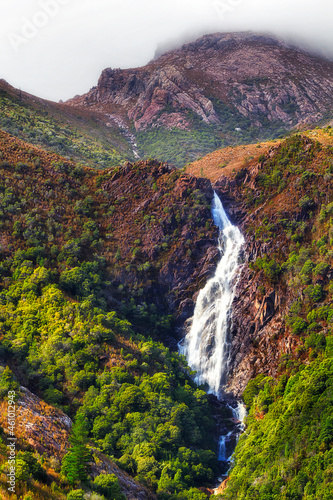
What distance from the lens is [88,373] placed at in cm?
5778

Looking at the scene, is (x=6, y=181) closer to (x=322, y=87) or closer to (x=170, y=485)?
(x=170, y=485)

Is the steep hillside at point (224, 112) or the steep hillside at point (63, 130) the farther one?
the steep hillside at point (224, 112)

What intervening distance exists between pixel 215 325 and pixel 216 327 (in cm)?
47

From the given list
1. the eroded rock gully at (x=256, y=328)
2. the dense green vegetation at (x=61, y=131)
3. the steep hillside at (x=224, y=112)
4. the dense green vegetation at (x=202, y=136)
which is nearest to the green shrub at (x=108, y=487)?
the eroded rock gully at (x=256, y=328)

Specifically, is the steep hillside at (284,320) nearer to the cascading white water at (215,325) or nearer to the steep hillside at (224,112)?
the cascading white water at (215,325)

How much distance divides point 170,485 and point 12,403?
1982cm

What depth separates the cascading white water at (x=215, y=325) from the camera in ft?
239

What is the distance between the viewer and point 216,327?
76.2m

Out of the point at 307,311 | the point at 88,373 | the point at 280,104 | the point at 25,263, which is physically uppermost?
the point at 280,104

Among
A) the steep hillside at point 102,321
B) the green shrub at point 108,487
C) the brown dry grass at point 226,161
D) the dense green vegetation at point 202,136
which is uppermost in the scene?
the dense green vegetation at point 202,136

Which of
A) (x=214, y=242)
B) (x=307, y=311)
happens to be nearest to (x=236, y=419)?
(x=307, y=311)

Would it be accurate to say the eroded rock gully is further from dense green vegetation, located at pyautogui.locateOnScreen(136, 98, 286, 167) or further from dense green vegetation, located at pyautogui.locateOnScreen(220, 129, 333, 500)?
dense green vegetation, located at pyautogui.locateOnScreen(136, 98, 286, 167)

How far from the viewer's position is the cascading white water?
7288 centimetres

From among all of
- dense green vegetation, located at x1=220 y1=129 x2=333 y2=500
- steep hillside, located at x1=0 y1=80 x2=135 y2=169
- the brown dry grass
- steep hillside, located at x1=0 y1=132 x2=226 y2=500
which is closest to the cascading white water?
steep hillside, located at x1=0 y1=132 x2=226 y2=500
